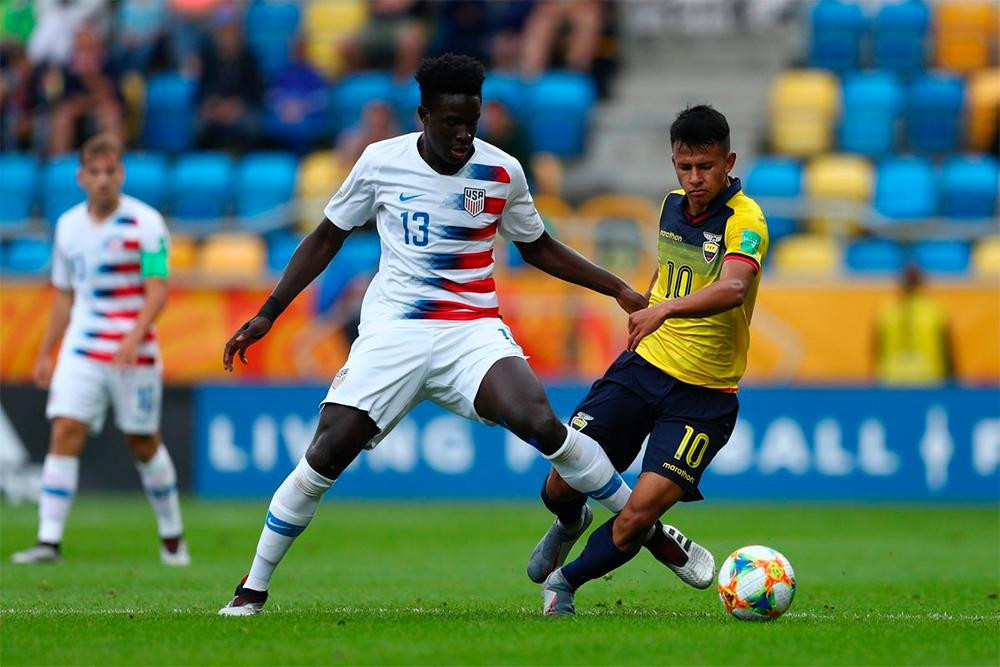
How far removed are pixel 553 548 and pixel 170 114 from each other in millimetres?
14603

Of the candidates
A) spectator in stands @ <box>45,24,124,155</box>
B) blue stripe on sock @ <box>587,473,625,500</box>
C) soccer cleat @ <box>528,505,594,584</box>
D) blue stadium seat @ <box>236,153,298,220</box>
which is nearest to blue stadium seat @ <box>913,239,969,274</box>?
blue stadium seat @ <box>236,153,298,220</box>

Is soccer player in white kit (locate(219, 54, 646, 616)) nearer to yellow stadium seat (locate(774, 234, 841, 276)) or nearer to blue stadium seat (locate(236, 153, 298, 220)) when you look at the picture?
yellow stadium seat (locate(774, 234, 841, 276))

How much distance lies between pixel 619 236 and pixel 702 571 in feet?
31.1

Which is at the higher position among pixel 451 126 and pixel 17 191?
pixel 451 126

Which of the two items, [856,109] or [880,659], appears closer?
[880,659]

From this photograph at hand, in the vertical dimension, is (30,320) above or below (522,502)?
above

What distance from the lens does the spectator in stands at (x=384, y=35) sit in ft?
70.9

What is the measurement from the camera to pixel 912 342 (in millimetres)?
16422

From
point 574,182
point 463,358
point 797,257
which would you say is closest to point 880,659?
point 463,358

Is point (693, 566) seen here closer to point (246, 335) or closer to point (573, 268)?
point (573, 268)

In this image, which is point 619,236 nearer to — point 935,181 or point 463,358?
point 935,181

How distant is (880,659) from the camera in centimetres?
636

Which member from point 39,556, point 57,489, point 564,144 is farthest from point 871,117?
point 39,556

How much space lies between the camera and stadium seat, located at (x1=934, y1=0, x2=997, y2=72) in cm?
2153
